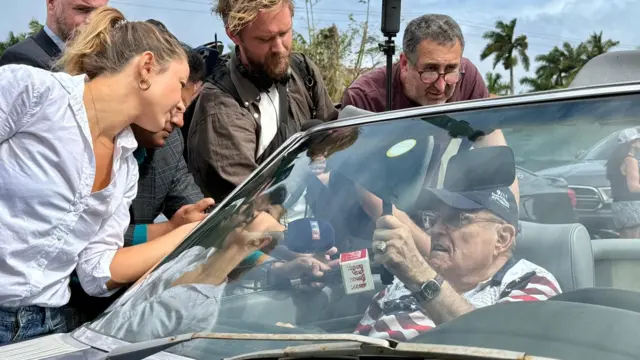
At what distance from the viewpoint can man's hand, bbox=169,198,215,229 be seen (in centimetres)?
243

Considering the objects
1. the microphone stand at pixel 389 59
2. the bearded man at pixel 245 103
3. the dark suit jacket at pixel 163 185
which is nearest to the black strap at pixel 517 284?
the dark suit jacket at pixel 163 185

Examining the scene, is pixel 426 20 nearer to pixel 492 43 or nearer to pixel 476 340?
pixel 476 340

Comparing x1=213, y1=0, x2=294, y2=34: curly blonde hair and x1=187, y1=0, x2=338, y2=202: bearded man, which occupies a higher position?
x1=213, y1=0, x2=294, y2=34: curly blonde hair

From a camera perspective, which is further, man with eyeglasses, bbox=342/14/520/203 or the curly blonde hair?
man with eyeglasses, bbox=342/14/520/203

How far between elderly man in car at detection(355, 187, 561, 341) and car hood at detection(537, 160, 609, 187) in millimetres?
121

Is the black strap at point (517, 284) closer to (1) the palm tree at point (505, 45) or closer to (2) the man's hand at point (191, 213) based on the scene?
(2) the man's hand at point (191, 213)

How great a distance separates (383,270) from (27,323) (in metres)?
1.01

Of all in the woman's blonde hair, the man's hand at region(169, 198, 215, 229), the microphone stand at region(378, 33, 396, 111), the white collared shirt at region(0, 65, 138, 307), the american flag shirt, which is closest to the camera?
the american flag shirt

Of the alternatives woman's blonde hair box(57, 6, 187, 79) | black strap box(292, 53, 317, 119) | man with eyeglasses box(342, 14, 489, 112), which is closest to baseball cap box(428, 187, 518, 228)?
woman's blonde hair box(57, 6, 187, 79)

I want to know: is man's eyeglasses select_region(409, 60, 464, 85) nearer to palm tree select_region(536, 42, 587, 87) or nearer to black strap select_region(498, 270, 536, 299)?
black strap select_region(498, 270, 536, 299)

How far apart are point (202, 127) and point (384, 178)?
141 cm

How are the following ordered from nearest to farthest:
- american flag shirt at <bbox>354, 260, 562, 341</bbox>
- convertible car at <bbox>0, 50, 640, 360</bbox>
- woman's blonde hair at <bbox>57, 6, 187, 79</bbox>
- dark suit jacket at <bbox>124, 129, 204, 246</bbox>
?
convertible car at <bbox>0, 50, 640, 360</bbox> → american flag shirt at <bbox>354, 260, 562, 341</bbox> → woman's blonde hair at <bbox>57, 6, 187, 79</bbox> → dark suit jacket at <bbox>124, 129, 204, 246</bbox>

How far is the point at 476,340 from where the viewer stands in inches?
53.4

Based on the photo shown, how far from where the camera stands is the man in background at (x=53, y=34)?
316 centimetres
